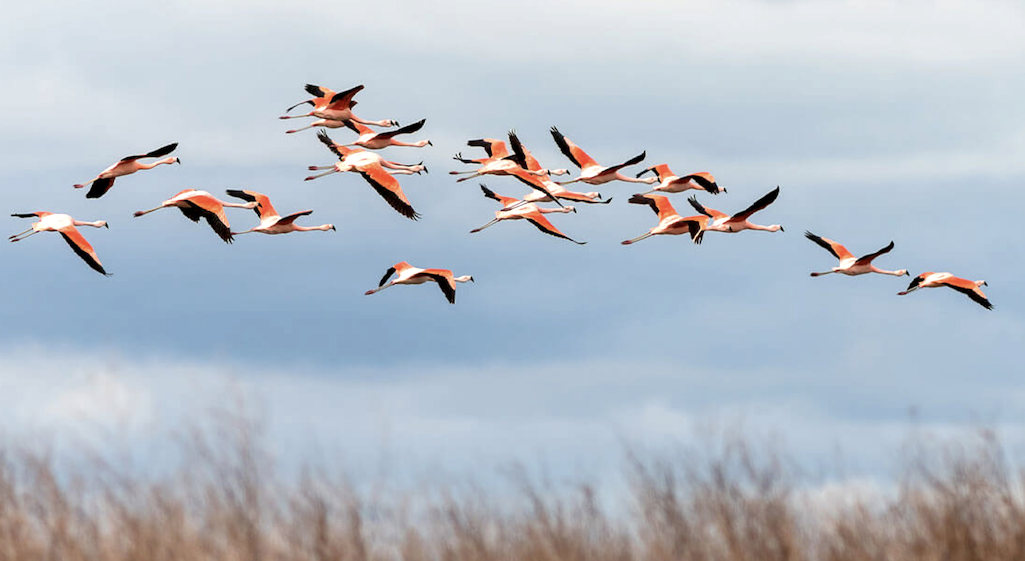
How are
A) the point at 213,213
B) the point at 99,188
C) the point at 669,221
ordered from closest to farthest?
1. the point at 213,213
2. the point at 99,188
3. the point at 669,221

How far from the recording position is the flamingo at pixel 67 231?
22828 millimetres

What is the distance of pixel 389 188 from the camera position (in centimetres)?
2305

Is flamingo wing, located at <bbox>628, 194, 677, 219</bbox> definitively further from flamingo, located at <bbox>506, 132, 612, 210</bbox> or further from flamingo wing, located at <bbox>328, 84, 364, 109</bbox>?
flamingo wing, located at <bbox>328, 84, 364, 109</bbox>

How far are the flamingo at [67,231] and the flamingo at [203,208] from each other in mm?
1449

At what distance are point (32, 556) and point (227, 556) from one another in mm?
2505

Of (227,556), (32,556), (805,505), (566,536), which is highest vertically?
(805,505)

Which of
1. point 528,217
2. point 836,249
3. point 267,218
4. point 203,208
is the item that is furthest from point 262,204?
point 836,249

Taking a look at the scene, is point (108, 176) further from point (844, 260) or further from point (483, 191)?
point (844, 260)

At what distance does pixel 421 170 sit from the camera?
89.9ft

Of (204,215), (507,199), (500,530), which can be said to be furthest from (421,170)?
(500,530)

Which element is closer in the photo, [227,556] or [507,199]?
[227,556]

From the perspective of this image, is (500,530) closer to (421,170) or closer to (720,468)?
(720,468)

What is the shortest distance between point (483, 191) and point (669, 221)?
4.07 metres

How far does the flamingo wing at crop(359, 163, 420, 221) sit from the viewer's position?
75.2 ft
